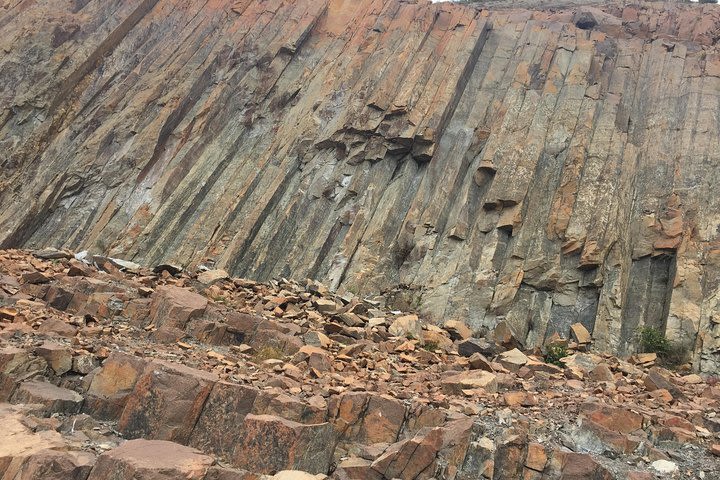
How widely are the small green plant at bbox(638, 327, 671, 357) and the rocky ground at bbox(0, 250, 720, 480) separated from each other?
124 inches

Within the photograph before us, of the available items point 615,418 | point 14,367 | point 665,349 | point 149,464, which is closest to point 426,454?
point 615,418

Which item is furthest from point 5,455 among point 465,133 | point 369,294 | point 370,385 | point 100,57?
point 100,57

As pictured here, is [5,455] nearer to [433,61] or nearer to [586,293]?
[586,293]

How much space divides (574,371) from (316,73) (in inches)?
817

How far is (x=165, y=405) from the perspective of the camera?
8.30 m

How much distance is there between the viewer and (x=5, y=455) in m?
6.58

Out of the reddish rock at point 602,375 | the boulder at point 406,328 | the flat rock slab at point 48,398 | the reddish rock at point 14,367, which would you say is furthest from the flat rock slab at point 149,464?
the boulder at point 406,328

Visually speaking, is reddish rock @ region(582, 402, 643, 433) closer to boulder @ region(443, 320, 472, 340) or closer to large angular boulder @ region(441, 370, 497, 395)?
large angular boulder @ region(441, 370, 497, 395)

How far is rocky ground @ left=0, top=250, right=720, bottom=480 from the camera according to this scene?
744 cm

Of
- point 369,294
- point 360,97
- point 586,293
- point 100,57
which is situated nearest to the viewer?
point 586,293

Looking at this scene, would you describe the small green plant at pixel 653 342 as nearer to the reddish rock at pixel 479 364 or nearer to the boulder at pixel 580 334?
the boulder at pixel 580 334

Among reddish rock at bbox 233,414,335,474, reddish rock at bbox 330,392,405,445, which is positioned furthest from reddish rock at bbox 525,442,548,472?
reddish rock at bbox 233,414,335,474

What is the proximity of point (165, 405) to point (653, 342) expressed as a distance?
14276mm

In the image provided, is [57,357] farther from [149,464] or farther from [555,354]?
[555,354]
